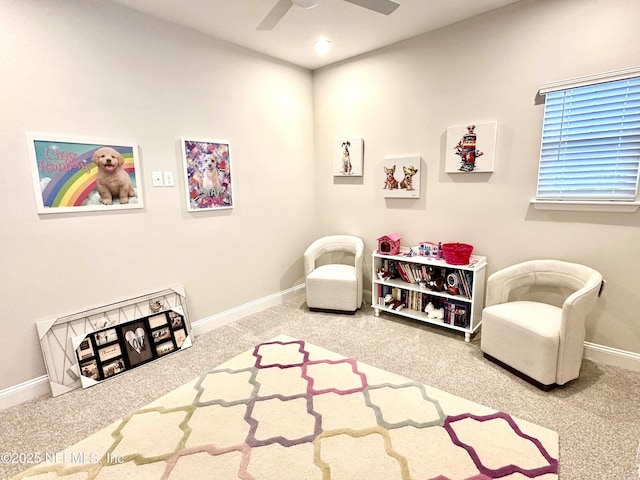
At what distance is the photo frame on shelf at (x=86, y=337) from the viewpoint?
2.19m

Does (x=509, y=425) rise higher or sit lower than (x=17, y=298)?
lower

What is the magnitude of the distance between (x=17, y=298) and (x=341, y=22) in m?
3.06

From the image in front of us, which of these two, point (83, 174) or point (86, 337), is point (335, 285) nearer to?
point (86, 337)

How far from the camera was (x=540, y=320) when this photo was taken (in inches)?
84.9

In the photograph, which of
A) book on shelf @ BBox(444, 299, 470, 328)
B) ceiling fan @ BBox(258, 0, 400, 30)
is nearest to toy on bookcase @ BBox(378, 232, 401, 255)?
book on shelf @ BBox(444, 299, 470, 328)

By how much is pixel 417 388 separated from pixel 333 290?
4.36 feet

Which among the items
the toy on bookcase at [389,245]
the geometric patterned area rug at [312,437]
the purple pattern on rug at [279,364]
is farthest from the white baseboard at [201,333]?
the toy on bookcase at [389,245]

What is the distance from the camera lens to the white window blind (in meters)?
2.15

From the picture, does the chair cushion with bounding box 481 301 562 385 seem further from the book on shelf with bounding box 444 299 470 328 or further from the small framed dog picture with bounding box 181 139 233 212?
the small framed dog picture with bounding box 181 139 233 212

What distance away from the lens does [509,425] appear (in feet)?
5.90

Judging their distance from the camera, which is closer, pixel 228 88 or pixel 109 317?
pixel 109 317

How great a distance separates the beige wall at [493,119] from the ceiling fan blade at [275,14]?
43.3 inches

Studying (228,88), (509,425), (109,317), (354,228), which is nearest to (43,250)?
(109,317)

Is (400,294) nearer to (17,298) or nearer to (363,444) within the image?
(363,444)
